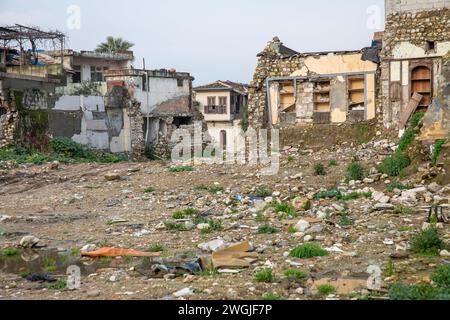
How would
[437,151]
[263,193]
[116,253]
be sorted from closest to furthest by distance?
[116,253] < [437,151] < [263,193]

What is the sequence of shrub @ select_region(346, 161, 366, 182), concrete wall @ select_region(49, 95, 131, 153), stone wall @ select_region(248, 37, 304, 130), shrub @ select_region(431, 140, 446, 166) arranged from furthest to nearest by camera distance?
1. concrete wall @ select_region(49, 95, 131, 153)
2. stone wall @ select_region(248, 37, 304, 130)
3. shrub @ select_region(346, 161, 366, 182)
4. shrub @ select_region(431, 140, 446, 166)

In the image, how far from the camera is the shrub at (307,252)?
809 centimetres

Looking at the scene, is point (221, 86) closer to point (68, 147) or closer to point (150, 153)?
point (150, 153)

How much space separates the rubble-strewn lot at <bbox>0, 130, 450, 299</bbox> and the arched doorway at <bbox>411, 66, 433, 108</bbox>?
5.51 feet

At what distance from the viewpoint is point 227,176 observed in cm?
1638

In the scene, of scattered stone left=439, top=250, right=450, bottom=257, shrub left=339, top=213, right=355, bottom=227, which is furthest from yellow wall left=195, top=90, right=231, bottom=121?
scattered stone left=439, top=250, right=450, bottom=257

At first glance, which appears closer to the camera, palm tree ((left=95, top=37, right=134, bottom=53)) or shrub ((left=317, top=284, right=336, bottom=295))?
shrub ((left=317, top=284, right=336, bottom=295))

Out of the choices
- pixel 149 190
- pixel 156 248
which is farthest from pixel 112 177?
pixel 156 248

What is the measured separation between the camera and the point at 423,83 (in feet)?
57.7

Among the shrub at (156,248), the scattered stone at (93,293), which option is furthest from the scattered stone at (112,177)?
the scattered stone at (93,293)

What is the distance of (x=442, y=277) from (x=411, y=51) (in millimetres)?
12346

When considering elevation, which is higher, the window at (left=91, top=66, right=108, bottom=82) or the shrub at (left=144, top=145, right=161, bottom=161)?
the window at (left=91, top=66, right=108, bottom=82)

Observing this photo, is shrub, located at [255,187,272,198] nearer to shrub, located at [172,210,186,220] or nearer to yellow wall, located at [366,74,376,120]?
shrub, located at [172,210,186,220]

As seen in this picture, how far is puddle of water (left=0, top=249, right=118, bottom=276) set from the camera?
27.0 feet
